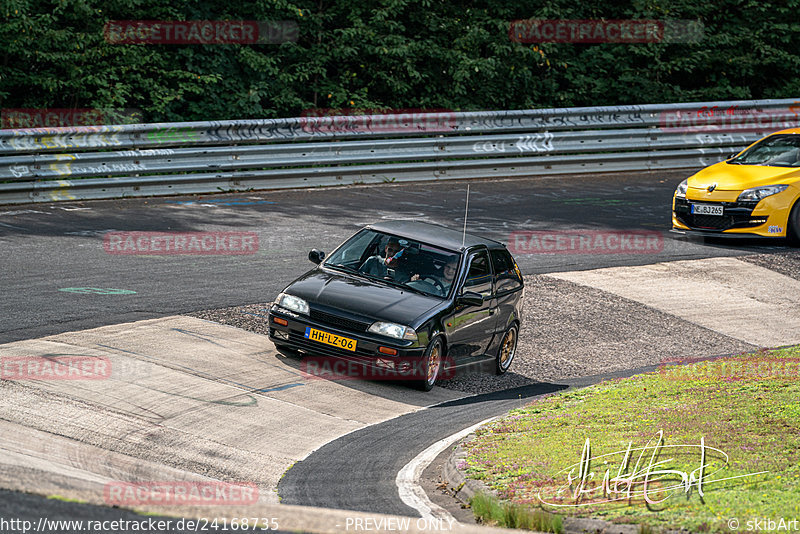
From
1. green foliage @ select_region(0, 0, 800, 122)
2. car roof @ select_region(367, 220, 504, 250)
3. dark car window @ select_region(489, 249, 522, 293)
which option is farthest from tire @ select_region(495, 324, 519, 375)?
green foliage @ select_region(0, 0, 800, 122)

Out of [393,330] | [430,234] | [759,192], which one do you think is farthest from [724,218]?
[393,330]

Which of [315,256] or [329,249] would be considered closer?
[315,256]

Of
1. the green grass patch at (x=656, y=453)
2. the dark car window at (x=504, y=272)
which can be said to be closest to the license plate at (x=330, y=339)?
the green grass patch at (x=656, y=453)

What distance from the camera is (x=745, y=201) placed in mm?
17094

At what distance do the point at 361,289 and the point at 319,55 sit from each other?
12.7m

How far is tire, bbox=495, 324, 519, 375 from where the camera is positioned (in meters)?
11.7

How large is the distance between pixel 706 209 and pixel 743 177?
0.82m

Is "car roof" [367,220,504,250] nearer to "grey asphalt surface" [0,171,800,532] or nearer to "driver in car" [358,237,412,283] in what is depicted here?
"driver in car" [358,237,412,283]

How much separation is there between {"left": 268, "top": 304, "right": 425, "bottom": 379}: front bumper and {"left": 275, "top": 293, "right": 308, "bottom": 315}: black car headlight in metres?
0.05

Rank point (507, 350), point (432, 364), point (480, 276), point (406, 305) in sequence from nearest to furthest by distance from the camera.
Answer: point (406, 305), point (432, 364), point (480, 276), point (507, 350)

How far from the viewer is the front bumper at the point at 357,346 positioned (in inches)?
400

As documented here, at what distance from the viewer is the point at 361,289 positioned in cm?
1070

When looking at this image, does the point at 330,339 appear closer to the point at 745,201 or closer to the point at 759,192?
the point at 745,201

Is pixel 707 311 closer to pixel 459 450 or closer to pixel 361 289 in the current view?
pixel 361 289
